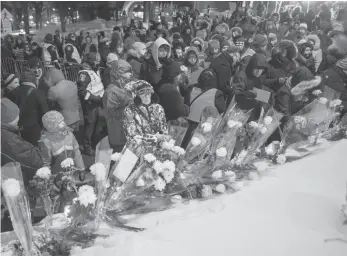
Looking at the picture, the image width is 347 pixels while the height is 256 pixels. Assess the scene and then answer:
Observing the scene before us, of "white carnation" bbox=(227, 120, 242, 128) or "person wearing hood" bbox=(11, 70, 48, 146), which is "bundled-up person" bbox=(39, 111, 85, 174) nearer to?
"person wearing hood" bbox=(11, 70, 48, 146)

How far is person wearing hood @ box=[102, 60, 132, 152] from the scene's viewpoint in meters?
3.36

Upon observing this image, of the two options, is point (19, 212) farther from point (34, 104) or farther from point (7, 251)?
point (34, 104)

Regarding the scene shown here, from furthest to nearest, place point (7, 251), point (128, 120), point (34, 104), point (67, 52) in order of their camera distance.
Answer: point (67, 52), point (34, 104), point (128, 120), point (7, 251)

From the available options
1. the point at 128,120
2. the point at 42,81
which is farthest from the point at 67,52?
the point at 128,120

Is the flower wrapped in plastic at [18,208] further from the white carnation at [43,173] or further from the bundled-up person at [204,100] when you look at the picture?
the bundled-up person at [204,100]

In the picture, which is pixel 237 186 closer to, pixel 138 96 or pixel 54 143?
pixel 138 96

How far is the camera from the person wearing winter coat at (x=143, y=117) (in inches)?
109

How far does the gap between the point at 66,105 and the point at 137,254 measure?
2530 mm

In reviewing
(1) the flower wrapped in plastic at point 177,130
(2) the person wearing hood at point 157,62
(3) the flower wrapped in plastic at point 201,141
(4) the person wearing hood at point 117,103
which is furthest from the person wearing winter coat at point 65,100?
(3) the flower wrapped in plastic at point 201,141

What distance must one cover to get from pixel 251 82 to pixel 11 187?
3162 mm

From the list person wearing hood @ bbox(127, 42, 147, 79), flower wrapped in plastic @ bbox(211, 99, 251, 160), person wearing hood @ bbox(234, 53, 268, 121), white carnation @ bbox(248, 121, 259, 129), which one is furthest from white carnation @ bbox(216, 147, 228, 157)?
person wearing hood @ bbox(127, 42, 147, 79)

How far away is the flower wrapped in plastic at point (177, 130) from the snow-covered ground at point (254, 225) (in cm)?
59

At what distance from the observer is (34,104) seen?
3789 millimetres

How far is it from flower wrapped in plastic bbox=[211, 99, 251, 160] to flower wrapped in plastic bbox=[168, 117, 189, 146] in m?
0.27
